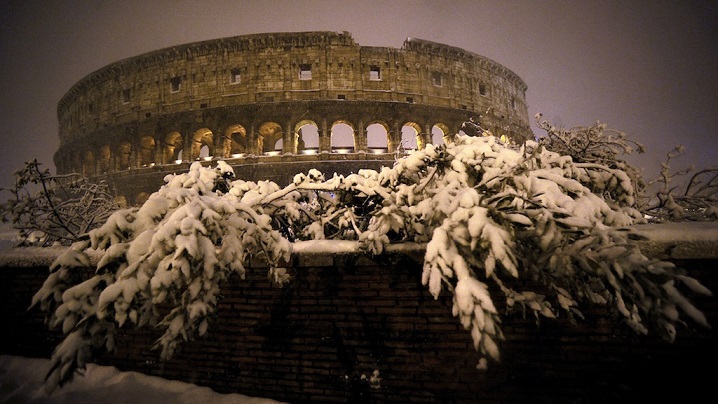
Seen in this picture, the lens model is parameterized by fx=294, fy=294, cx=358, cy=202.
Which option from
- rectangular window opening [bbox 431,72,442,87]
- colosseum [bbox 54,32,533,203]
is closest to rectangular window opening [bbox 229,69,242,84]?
colosseum [bbox 54,32,533,203]

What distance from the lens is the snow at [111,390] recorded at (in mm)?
3547

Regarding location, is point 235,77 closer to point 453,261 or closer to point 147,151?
point 147,151

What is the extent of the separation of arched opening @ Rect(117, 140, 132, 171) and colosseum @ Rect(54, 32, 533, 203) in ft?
0.24

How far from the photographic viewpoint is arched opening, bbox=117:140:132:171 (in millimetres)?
24312

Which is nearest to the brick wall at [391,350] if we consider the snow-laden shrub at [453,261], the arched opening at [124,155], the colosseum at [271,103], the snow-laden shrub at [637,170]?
the snow-laden shrub at [453,261]

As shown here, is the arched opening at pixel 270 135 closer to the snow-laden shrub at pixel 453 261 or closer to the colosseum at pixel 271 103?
the colosseum at pixel 271 103

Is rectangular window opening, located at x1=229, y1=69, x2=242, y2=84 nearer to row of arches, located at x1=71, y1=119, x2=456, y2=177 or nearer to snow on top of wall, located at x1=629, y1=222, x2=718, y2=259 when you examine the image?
row of arches, located at x1=71, y1=119, x2=456, y2=177

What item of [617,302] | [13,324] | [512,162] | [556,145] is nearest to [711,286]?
[617,302]

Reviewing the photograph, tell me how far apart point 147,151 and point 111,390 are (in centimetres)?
2589

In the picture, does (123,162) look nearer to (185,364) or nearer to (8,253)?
(8,253)

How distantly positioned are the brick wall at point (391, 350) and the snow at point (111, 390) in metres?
0.11

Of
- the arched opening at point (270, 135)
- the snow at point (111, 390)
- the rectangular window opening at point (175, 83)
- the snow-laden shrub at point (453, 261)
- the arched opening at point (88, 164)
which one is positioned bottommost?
the snow at point (111, 390)

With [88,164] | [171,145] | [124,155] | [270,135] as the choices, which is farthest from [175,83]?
[88,164]

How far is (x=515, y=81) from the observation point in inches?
1141
